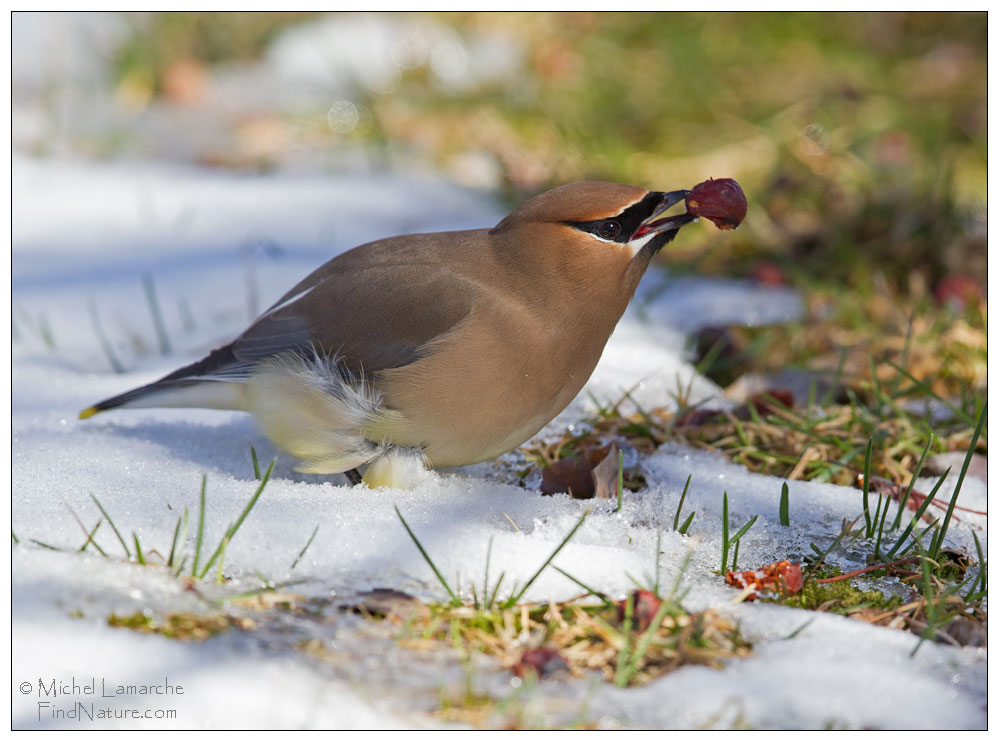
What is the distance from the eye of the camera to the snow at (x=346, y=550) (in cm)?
233

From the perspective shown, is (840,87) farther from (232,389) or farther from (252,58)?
(232,389)

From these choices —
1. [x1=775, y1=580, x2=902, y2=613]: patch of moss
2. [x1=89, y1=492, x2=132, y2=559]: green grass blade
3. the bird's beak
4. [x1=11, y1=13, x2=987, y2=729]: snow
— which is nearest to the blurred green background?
[x1=11, y1=13, x2=987, y2=729]: snow

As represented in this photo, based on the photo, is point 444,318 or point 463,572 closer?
point 463,572

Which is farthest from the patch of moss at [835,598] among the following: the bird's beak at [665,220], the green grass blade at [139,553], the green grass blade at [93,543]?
the green grass blade at [93,543]

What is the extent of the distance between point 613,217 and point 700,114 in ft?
15.5

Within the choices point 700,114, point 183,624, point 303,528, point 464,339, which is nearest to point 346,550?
point 303,528

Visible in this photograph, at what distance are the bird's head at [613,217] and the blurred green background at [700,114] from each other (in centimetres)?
232

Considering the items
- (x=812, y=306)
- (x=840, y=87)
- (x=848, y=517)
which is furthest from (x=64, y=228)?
(x=840, y=87)

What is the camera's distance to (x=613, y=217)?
10.9 feet

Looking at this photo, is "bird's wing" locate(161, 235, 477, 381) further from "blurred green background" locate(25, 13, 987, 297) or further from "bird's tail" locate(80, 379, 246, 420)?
"blurred green background" locate(25, 13, 987, 297)

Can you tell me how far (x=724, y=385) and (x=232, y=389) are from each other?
213 cm

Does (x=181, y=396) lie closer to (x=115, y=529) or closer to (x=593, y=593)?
(x=115, y=529)

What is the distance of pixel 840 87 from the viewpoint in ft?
25.9

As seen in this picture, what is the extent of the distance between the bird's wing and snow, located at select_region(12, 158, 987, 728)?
1.24ft
